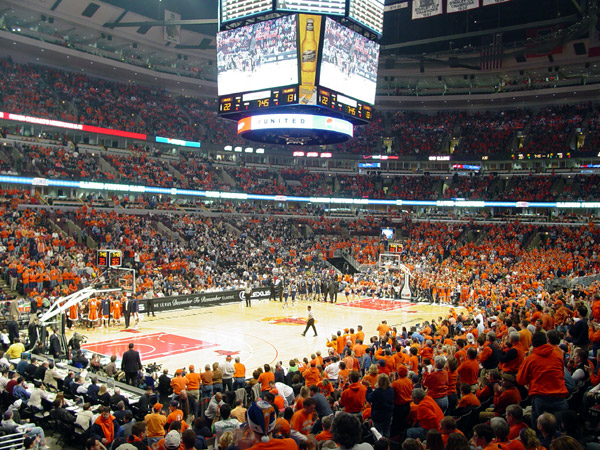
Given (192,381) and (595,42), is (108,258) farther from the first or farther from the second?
(595,42)

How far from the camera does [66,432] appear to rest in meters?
10.2

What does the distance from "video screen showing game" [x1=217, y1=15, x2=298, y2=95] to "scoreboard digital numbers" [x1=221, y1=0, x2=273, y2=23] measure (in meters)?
0.97

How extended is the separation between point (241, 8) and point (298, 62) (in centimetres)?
383

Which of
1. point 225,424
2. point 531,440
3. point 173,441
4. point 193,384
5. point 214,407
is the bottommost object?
point 193,384

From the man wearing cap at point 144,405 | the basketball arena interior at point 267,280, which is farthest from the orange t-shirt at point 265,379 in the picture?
the man wearing cap at point 144,405

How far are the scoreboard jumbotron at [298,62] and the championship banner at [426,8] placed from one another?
16835mm

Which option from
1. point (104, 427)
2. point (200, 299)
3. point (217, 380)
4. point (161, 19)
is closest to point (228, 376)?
point (217, 380)

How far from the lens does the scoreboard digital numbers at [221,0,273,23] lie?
2322 centimetres

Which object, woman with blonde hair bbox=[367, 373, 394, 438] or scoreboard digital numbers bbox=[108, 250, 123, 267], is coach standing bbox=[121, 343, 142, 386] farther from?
scoreboard digital numbers bbox=[108, 250, 123, 267]

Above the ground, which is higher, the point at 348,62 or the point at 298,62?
the point at 348,62

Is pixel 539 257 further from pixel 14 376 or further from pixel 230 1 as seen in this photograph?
pixel 14 376

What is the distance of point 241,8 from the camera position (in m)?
24.2

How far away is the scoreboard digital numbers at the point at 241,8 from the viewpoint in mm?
23220

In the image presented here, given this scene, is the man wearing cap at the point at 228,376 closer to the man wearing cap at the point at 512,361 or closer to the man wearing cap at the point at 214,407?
the man wearing cap at the point at 214,407
